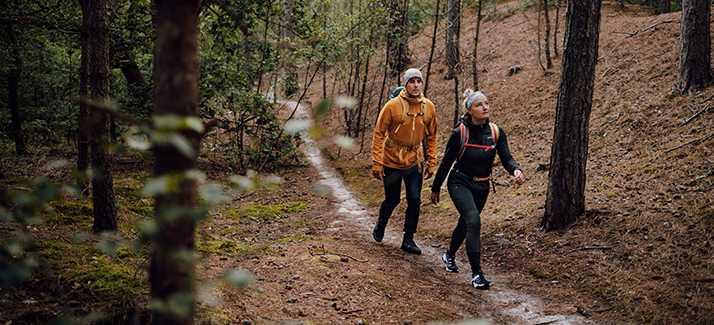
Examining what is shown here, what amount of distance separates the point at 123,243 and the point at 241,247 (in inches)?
178

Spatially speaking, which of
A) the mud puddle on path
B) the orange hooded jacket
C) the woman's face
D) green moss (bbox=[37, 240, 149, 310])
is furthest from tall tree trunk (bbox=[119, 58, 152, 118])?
the woman's face

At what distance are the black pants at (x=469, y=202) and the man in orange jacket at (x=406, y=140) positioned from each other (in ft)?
3.11

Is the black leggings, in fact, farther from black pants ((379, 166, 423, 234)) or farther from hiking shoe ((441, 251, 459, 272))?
black pants ((379, 166, 423, 234))

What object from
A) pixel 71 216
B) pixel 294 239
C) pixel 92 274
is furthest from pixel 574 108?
pixel 71 216

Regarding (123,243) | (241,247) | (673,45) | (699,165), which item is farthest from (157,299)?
(673,45)

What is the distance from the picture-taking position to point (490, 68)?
17953 mm

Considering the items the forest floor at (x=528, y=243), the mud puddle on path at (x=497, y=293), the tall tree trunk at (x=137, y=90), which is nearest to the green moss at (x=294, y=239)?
the forest floor at (x=528, y=243)

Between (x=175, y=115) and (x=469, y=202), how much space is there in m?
4.11

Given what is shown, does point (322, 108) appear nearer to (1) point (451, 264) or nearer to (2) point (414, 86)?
(2) point (414, 86)

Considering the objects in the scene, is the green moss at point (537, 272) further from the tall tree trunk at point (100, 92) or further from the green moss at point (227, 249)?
the tall tree trunk at point (100, 92)

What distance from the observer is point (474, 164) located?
491 cm

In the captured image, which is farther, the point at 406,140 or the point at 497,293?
the point at 406,140

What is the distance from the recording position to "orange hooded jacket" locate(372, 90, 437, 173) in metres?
5.71

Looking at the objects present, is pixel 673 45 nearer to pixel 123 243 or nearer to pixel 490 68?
pixel 490 68
